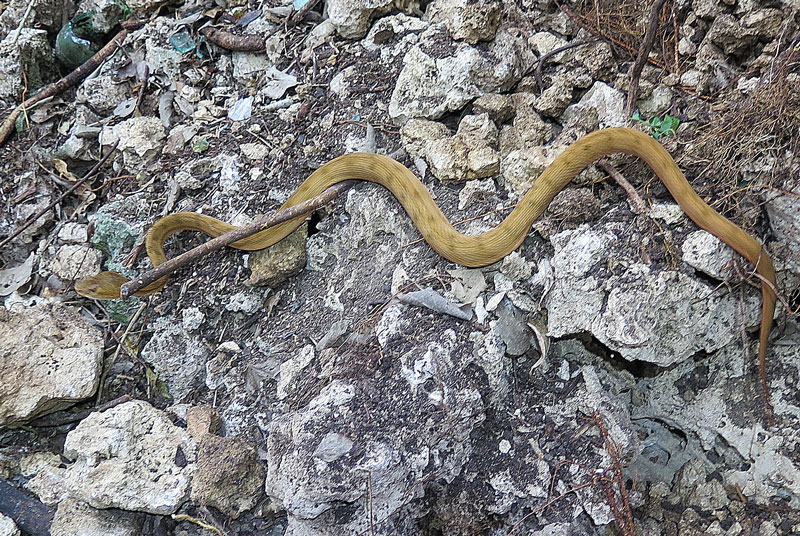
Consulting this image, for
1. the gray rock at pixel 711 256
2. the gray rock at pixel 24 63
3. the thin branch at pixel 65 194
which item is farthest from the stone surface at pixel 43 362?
the gray rock at pixel 711 256

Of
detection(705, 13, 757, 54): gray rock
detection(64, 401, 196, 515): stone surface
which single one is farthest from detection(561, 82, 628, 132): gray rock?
detection(64, 401, 196, 515): stone surface

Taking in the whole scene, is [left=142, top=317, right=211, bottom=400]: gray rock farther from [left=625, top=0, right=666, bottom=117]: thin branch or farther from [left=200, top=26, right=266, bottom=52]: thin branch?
[left=625, top=0, right=666, bottom=117]: thin branch

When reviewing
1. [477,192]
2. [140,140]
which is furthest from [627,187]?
[140,140]

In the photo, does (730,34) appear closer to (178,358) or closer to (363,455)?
(363,455)

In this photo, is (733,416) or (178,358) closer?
(733,416)

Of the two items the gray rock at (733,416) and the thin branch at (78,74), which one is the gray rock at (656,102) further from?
the thin branch at (78,74)

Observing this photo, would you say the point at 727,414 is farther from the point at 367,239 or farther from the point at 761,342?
the point at 367,239
